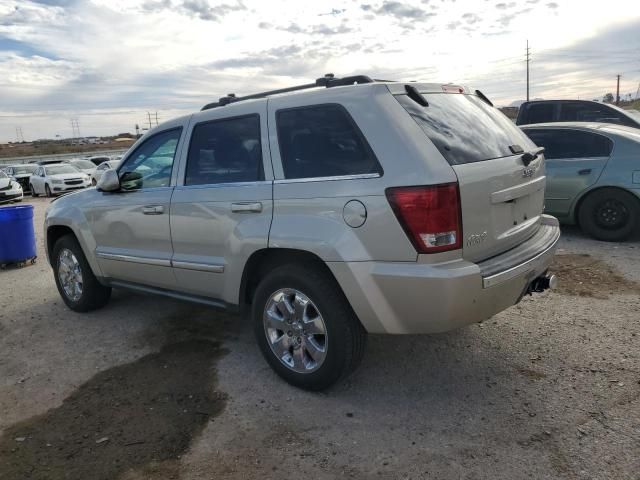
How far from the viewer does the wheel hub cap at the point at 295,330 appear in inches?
135

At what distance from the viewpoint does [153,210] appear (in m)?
4.36

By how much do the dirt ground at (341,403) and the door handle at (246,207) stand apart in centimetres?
122

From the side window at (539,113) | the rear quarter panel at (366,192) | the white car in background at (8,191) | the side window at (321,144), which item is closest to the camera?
the rear quarter panel at (366,192)

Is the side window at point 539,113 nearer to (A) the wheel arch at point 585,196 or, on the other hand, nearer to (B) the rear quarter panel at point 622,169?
(B) the rear quarter panel at point 622,169

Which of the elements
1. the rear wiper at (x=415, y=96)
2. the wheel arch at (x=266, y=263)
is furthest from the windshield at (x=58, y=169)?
the rear wiper at (x=415, y=96)

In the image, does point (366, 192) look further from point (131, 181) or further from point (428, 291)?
point (131, 181)

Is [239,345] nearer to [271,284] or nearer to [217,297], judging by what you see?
[217,297]

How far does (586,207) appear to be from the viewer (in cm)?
718

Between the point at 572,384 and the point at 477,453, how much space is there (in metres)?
1.05

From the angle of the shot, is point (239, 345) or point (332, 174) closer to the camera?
point (332, 174)

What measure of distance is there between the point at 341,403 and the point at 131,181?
8.72 ft

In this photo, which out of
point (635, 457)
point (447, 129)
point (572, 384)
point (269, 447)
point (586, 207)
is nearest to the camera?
point (635, 457)

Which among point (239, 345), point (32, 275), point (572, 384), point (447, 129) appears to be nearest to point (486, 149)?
point (447, 129)

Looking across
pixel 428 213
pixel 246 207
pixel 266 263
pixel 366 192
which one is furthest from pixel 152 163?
pixel 428 213
